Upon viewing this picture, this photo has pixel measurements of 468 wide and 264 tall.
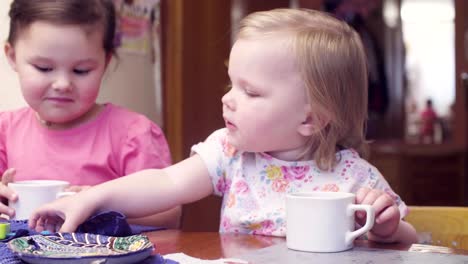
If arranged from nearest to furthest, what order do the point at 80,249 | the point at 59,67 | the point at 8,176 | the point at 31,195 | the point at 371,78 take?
the point at 80,249 → the point at 31,195 → the point at 8,176 → the point at 59,67 → the point at 371,78

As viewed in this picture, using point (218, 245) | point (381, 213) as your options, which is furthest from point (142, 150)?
point (381, 213)

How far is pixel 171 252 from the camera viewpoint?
0.98 metres

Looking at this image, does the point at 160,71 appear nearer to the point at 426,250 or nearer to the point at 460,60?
the point at 426,250

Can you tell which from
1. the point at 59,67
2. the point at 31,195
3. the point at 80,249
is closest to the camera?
the point at 80,249

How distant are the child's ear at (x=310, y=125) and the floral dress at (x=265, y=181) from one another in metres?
0.07

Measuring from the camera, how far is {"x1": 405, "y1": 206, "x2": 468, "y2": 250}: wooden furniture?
129 cm

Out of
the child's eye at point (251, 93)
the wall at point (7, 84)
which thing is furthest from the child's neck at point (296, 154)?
the wall at point (7, 84)

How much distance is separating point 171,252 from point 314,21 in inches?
18.7

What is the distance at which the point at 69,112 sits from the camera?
4.88ft

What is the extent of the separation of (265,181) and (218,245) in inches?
8.6

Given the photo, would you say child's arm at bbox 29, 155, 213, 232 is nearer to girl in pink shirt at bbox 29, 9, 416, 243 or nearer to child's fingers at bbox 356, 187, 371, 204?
girl in pink shirt at bbox 29, 9, 416, 243

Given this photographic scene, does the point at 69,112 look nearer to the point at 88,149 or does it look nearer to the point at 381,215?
the point at 88,149

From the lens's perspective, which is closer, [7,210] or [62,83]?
[7,210]

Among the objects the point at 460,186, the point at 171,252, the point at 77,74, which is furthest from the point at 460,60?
the point at 171,252
